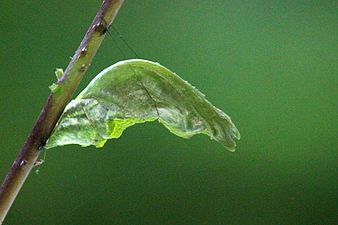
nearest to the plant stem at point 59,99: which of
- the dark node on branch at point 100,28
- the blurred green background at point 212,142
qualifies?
the dark node on branch at point 100,28

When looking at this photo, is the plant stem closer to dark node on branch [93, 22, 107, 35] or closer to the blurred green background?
dark node on branch [93, 22, 107, 35]

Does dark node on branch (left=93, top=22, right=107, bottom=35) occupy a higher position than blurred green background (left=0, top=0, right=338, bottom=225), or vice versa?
blurred green background (left=0, top=0, right=338, bottom=225)

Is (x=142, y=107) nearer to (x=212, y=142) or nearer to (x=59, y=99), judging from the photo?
(x=59, y=99)

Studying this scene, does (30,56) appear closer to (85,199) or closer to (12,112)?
(12,112)

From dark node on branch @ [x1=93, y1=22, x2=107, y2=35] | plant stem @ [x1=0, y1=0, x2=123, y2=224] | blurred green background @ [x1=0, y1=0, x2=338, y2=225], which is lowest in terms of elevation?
plant stem @ [x1=0, y1=0, x2=123, y2=224]

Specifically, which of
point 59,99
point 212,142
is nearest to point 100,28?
point 59,99

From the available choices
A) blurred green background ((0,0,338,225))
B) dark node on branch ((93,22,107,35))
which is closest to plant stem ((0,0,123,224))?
dark node on branch ((93,22,107,35))

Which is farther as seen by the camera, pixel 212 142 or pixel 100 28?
pixel 212 142
